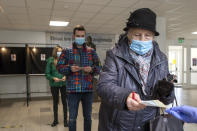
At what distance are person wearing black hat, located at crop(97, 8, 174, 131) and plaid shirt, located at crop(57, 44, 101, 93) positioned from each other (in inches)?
45.4

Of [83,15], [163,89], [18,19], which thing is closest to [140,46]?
[163,89]

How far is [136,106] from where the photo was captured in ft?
3.13

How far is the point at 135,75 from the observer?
1176 millimetres

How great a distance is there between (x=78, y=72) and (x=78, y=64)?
0.37ft

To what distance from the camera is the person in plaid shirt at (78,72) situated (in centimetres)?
240

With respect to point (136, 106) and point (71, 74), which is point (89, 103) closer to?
point (71, 74)

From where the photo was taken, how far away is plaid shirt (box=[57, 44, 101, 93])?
2.42 metres

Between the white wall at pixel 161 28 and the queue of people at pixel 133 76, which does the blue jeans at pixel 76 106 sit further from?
the white wall at pixel 161 28

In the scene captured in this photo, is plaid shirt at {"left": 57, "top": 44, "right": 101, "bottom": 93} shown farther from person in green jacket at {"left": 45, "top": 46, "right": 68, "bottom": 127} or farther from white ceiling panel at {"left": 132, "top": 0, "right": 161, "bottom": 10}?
→ white ceiling panel at {"left": 132, "top": 0, "right": 161, "bottom": 10}

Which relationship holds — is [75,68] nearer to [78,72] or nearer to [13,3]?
[78,72]

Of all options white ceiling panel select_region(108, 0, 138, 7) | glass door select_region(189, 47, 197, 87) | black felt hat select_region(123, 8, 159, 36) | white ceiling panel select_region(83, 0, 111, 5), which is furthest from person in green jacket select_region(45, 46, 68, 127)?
glass door select_region(189, 47, 197, 87)

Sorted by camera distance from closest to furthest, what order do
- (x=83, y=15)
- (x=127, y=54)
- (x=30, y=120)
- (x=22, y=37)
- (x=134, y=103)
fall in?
1. (x=134, y=103)
2. (x=127, y=54)
3. (x=30, y=120)
4. (x=83, y=15)
5. (x=22, y=37)

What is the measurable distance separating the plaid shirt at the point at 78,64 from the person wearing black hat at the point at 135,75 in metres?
1.15

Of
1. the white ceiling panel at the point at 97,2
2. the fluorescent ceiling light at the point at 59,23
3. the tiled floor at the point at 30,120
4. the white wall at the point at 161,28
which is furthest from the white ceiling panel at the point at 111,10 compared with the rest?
the tiled floor at the point at 30,120
